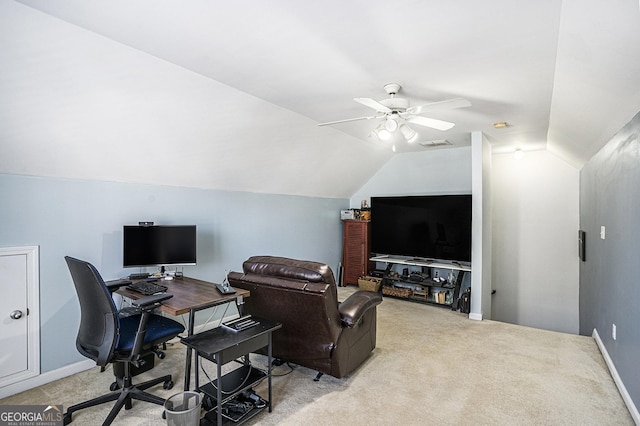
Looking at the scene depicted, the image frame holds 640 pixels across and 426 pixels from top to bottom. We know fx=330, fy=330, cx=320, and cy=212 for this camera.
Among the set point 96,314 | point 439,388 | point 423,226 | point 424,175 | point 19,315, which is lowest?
point 439,388

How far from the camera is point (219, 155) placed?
372cm

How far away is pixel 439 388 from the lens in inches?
107

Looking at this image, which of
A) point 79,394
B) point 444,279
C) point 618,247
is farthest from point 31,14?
point 444,279

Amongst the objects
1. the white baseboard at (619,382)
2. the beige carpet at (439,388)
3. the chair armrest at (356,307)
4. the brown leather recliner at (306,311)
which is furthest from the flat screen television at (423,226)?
the brown leather recliner at (306,311)

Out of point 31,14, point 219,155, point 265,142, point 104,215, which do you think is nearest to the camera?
point 31,14

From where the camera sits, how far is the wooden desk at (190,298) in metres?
2.29

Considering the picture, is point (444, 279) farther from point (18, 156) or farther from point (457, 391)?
point (18, 156)

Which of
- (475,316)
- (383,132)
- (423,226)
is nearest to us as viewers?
(383,132)

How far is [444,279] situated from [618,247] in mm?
2846

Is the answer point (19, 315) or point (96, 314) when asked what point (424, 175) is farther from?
point (19, 315)

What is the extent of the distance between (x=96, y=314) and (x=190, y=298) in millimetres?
597

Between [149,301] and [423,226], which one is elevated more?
[423,226]

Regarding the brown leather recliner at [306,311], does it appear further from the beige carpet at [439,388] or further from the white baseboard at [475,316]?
the white baseboard at [475,316]

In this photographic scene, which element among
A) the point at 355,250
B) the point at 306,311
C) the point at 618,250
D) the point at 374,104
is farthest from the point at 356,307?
the point at 355,250
